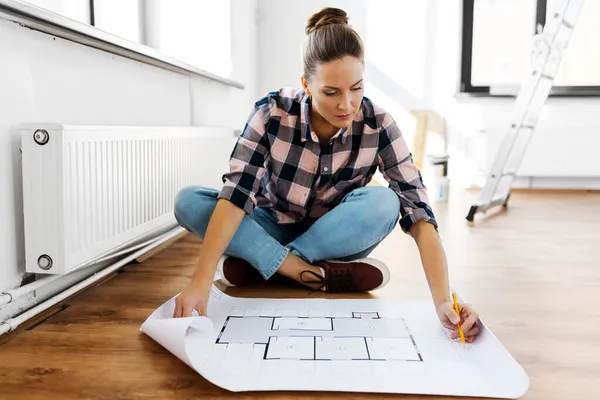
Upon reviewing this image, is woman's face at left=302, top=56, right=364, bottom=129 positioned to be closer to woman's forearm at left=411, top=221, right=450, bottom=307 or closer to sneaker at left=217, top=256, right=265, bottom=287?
woman's forearm at left=411, top=221, right=450, bottom=307

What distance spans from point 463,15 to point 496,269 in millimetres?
2559

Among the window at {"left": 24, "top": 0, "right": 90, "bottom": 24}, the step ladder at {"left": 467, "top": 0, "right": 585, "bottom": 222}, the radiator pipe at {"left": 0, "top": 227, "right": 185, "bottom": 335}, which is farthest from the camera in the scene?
the step ladder at {"left": 467, "top": 0, "right": 585, "bottom": 222}

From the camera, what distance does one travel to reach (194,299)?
0.98 metres

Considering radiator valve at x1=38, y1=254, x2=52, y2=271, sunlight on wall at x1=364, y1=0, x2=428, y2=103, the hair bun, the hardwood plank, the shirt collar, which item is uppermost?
sunlight on wall at x1=364, y1=0, x2=428, y2=103

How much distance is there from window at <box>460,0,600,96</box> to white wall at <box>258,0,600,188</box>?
0.26ft

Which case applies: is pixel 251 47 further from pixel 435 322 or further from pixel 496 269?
pixel 435 322

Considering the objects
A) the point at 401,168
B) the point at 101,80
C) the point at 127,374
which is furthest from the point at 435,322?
the point at 101,80

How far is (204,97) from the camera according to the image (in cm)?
236

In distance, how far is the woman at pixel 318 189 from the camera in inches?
44.8

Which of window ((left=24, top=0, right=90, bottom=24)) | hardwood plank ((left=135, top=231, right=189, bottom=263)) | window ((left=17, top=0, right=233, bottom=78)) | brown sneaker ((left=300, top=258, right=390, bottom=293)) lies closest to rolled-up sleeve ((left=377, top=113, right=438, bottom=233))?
brown sneaker ((left=300, top=258, right=390, bottom=293))

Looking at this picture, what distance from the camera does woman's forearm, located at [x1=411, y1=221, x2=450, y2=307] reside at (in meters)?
1.02

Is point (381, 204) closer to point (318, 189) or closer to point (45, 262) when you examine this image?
point (318, 189)

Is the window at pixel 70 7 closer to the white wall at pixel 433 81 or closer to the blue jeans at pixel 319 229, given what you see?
the blue jeans at pixel 319 229

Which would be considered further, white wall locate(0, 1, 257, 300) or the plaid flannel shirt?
the plaid flannel shirt
